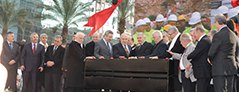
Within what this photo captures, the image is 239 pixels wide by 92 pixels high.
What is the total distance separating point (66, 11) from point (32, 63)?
20.0 m

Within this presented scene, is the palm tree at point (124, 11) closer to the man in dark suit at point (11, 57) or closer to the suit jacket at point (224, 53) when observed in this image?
the man in dark suit at point (11, 57)

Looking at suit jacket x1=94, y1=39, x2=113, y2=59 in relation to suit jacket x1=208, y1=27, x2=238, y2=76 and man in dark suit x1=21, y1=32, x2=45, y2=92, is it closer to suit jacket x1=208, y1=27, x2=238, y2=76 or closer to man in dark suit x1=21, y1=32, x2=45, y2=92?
man in dark suit x1=21, y1=32, x2=45, y2=92

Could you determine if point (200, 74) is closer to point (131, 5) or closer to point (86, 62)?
point (86, 62)

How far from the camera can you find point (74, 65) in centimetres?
754

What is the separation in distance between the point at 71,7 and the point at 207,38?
23.2 m

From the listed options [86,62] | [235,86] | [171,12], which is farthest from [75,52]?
[171,12]

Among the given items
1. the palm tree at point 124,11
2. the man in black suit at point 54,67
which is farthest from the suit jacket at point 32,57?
the palm tree at point 124,11

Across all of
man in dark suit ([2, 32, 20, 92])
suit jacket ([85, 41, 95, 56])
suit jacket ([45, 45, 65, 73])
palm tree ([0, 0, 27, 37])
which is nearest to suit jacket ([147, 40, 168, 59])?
suit jacket ([85, 41, 95, 56])

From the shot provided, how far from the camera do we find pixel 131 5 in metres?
26.8

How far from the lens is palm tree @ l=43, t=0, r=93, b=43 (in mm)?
28281

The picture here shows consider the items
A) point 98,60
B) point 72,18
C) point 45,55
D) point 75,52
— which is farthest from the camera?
point 72,18

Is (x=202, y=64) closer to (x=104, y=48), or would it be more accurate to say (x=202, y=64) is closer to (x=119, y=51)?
(x=119, y=51)

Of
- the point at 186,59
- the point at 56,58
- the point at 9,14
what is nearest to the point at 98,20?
the point at 56,58

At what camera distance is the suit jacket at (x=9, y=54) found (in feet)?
30.1
